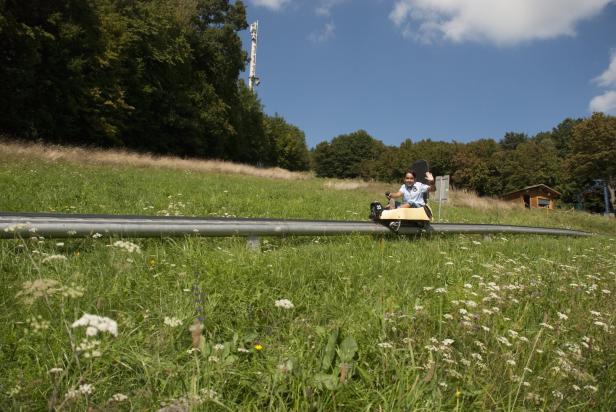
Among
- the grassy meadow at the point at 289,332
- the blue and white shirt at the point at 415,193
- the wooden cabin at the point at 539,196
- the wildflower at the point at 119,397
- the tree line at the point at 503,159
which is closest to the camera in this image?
the wildflower at the point at 119,397

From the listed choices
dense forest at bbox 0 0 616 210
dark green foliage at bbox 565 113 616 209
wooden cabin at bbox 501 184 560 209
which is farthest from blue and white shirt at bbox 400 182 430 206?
dark green foliage at bbox 565 113 616 209

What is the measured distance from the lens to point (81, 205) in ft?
24.6

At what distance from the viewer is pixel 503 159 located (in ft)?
220

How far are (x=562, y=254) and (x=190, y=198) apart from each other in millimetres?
8332

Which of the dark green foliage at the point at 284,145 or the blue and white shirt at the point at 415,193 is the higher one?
the dark green foliage at the point at 284,145

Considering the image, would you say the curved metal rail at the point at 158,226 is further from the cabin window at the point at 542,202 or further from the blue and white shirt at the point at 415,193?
the cabin window at the point at 542,202

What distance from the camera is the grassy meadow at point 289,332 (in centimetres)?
177

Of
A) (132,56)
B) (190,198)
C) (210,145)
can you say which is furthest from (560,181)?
(190,198)

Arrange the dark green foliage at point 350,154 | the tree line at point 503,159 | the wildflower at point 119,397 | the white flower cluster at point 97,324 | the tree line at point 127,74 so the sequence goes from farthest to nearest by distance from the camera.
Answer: the dark green foliage at point 350,154 → the tree line at point 503,159 → the tree line at point 127,74 → the wildflower at point 119,397 → the white flower cluster at point 97,324

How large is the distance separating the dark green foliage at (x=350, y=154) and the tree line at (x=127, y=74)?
5049 cm

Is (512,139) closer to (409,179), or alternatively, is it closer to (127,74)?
(127,74)

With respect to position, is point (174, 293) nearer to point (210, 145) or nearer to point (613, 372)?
point (613, 372)

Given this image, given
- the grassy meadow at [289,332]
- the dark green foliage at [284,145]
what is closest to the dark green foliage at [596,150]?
the dark green foliage at [284,145]

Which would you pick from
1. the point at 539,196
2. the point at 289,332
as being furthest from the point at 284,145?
the point at 289,332
